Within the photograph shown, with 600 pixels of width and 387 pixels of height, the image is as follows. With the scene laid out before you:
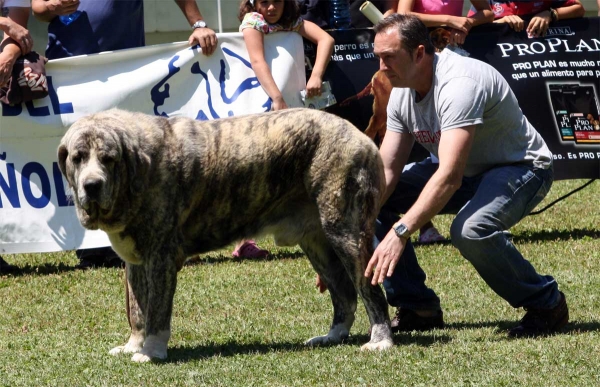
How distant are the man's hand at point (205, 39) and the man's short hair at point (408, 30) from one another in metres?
3.17

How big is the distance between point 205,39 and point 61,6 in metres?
1.22

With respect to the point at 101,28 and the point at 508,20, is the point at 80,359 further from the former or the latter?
the point at 508,20

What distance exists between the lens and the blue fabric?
8633mm

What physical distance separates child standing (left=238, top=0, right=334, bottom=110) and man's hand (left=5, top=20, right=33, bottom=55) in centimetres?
177

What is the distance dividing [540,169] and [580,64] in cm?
355

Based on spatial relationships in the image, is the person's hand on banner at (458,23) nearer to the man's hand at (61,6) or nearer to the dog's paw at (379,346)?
the man's hand at (61,6)

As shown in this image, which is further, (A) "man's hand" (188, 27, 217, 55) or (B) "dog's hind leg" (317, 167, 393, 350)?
(A) "man's hand" (188, 27, 217, 55)

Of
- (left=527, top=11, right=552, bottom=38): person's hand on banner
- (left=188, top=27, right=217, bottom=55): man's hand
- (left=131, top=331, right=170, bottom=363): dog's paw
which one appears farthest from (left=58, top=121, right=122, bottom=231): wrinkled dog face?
(left=527, top=11, right=552, bottom=38): person's hand on banner

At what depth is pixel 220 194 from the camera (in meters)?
5.88

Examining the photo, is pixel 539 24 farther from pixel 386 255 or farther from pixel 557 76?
pixel 386 255

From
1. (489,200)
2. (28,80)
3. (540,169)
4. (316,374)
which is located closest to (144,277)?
(316,374)

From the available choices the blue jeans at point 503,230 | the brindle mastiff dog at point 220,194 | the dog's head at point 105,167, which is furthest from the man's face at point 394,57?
the dog's head at point 105,167

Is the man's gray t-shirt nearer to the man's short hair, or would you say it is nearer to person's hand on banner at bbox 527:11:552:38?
the man's short hair

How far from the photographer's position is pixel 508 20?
9234 millimetres
